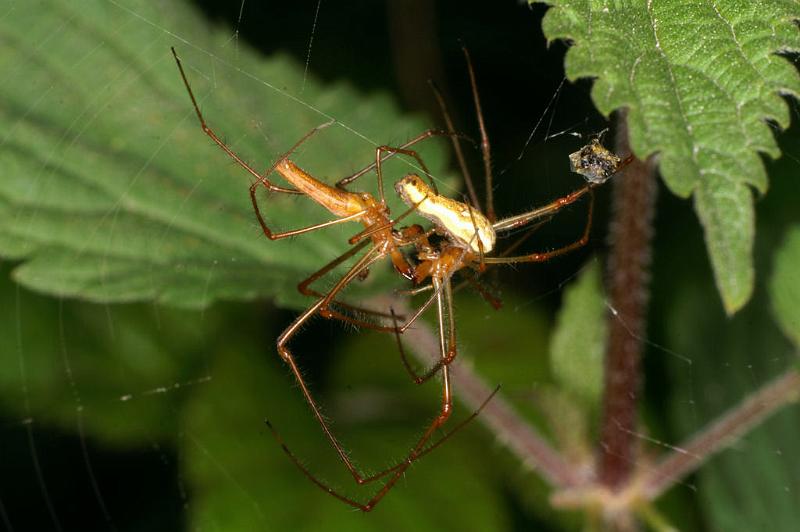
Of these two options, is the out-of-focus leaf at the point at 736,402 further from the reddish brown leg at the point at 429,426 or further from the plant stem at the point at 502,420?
the reddish brown leg at the point at 429,426

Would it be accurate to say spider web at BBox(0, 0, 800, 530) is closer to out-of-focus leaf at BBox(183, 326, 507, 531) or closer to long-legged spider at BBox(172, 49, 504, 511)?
out-of-focus leaf at BBox(183, 326, 507, 531)

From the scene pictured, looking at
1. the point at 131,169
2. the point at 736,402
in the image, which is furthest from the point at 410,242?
the point at 736,402

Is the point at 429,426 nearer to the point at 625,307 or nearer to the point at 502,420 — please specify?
the point at 502,420

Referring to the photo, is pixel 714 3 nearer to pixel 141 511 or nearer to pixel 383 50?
pixel 383 50

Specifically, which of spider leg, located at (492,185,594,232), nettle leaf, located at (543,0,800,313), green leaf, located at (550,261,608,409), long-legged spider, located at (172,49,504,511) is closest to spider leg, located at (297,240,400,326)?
long-legged spider, located at (172,49,504,511)

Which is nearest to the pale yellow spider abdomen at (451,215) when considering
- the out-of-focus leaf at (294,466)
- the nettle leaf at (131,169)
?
the nettle leaf at (131,169)

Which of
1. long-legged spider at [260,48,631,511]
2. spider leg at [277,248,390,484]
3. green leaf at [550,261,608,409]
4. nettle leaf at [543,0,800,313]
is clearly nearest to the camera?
nettle leaf at [543,0,800,313]

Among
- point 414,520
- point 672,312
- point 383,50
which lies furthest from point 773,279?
point 383,50
